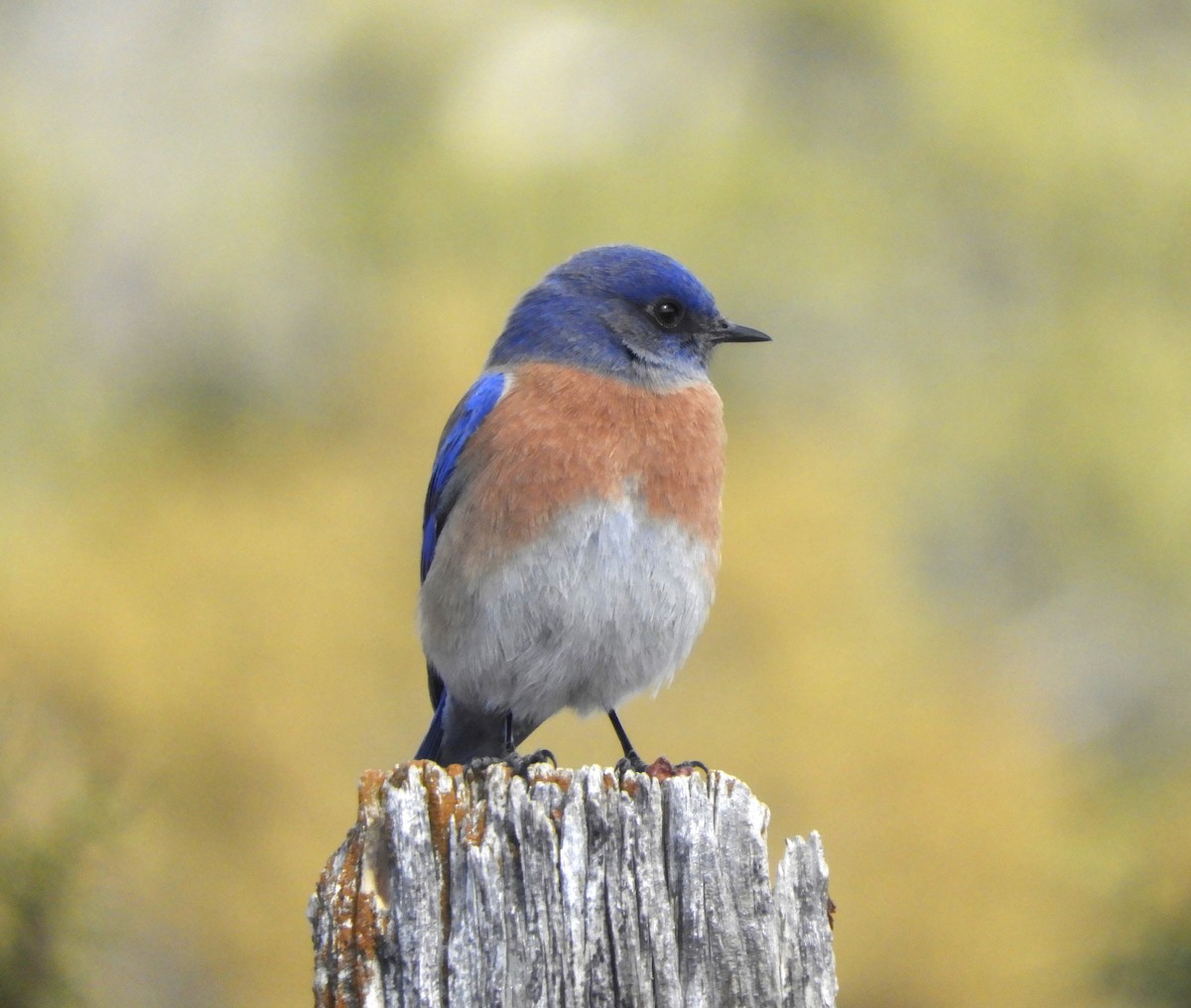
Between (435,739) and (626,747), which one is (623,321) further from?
(435,739)

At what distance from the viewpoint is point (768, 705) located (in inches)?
371

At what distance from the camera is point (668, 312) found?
209 inches

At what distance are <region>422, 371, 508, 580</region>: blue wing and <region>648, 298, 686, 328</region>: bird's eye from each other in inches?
24.1

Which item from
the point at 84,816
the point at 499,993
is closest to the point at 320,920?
the point at 499,993

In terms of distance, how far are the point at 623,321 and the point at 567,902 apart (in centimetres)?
285

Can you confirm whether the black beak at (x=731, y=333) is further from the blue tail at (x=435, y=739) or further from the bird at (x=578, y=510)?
the blue tail at (x=435, y=739)

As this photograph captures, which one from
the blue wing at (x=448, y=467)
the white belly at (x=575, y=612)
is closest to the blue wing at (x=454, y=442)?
the blue wing at (x=448, y=467)

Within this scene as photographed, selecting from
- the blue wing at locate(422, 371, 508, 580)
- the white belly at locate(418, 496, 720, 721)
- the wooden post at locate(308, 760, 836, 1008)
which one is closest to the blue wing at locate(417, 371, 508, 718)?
the blue wing at locate(422, 371, 508, 580)

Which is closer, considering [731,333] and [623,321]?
[623,321]

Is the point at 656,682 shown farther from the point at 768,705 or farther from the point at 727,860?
the point at 768,705

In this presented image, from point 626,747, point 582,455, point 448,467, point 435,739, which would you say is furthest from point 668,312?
point 435,739

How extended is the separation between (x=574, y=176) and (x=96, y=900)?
8.99 metres

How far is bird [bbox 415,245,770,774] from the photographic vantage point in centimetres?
466

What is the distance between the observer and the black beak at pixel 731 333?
5.39 meters
